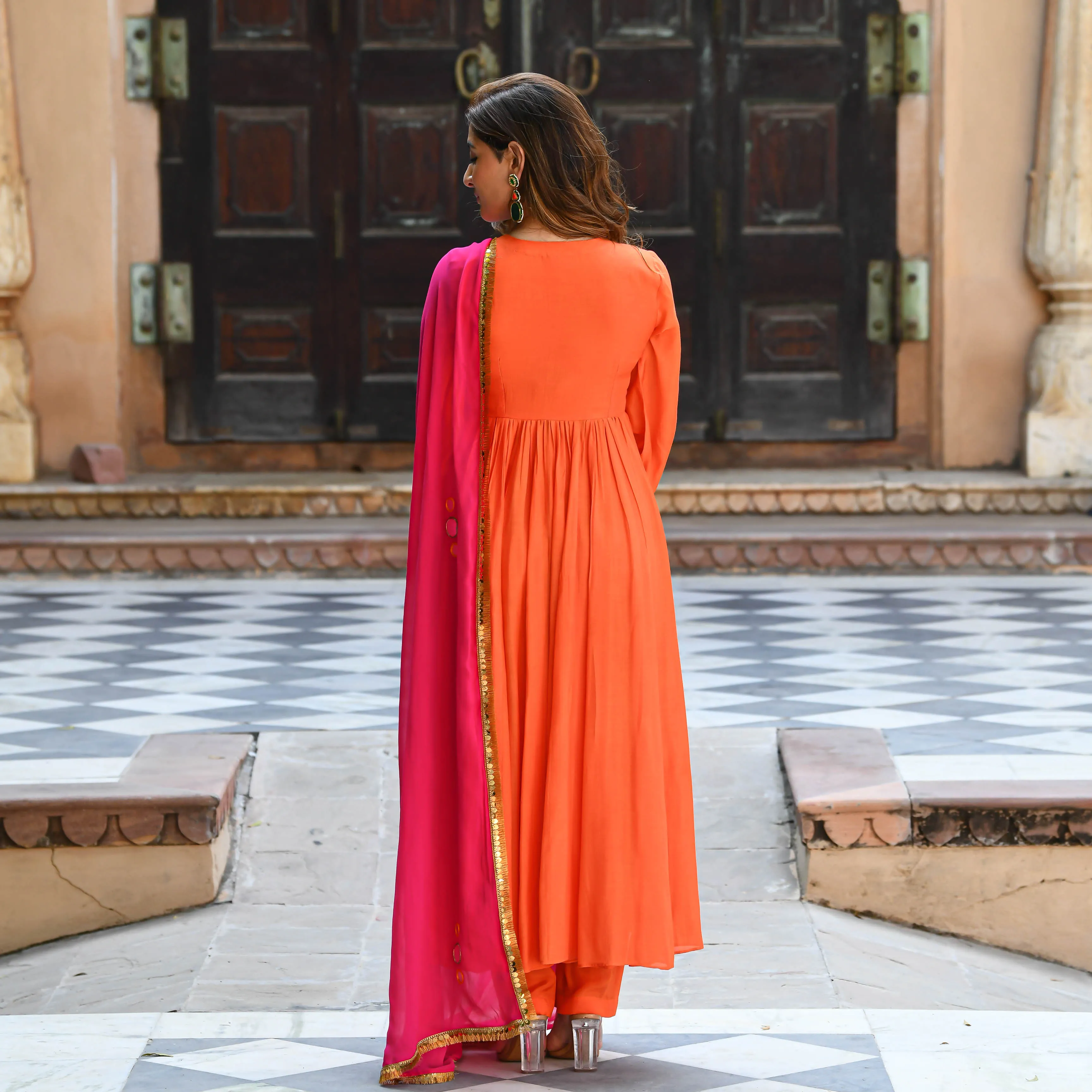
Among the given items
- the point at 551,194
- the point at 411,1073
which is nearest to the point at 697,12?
the point at 551,194

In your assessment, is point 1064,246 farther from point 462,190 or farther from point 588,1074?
point 588,1074

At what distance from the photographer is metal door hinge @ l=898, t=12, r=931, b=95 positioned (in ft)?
24.3

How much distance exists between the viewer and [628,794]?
2.50 meters

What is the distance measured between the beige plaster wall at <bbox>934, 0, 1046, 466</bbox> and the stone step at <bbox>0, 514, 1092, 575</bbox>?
0.92m

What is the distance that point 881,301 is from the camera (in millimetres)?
7566

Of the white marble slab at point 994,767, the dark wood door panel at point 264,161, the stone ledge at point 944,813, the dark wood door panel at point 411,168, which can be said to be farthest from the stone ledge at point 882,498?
the stone ledge at point 944,813

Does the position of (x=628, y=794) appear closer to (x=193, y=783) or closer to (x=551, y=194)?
(x=551, y=194)

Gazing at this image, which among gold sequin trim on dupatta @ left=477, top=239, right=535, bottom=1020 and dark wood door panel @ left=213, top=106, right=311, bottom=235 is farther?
dark wood door panel @ left=213, top=106, right=311, bottom=235

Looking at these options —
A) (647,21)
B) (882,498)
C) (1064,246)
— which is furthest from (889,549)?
(647,21)

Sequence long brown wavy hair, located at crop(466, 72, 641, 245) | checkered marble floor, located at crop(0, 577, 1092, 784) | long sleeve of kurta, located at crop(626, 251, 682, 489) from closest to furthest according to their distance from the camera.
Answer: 1. long brown wavy hair, located at crop(466, 72, 641, 245)
2. long sleeve of kurta, located at crop(626, 251, 682, 489)
3. checkered marble floor, located at crop(0, 577, 1092, 784)

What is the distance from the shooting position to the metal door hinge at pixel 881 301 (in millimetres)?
7555

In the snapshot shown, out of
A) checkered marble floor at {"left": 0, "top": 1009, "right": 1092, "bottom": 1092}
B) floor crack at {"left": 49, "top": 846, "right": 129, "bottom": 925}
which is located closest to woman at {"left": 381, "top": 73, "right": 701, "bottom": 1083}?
checkered marble floor at {"left": 0, "top": 1009, "right": 1092, "bottom": 1092}

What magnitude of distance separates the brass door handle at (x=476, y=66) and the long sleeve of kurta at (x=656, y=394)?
5.07 m

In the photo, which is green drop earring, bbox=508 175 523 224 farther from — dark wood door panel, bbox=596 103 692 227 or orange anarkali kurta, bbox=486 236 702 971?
dark wood door panel, bbox=596 103 692 227
